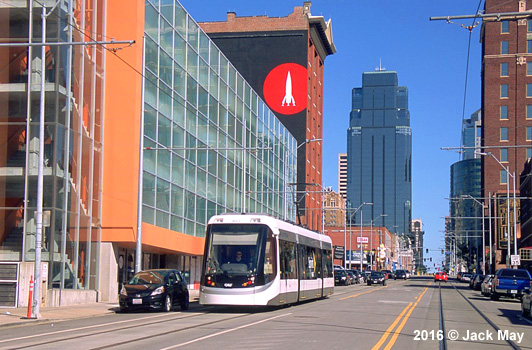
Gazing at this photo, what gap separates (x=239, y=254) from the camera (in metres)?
24.0

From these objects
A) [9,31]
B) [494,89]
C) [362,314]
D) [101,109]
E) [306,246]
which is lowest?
[362,314]

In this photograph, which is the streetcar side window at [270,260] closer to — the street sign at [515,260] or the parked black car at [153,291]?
the parked black car at [153,291]

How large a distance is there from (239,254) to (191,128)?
2014 centimetres

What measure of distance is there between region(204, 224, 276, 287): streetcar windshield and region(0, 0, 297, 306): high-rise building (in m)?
7.13

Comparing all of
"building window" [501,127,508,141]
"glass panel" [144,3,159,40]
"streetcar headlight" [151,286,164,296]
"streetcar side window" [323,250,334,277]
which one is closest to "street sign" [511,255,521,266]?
"streetcar side window" [323,250,334,277]

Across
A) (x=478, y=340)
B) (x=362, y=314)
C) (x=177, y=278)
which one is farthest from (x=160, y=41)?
(x=478, y=340)

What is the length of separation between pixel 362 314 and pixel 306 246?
6.60 meters

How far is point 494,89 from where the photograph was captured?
357 feet

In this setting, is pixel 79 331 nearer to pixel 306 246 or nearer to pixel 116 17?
pixel 306 246

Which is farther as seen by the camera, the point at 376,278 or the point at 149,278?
the point at 376,278

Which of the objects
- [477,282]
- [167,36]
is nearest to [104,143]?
[167,36]

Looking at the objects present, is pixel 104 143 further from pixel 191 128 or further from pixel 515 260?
pixel 515 260

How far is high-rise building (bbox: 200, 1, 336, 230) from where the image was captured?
79.2 metres

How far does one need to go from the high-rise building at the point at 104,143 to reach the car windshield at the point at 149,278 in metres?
3.62
